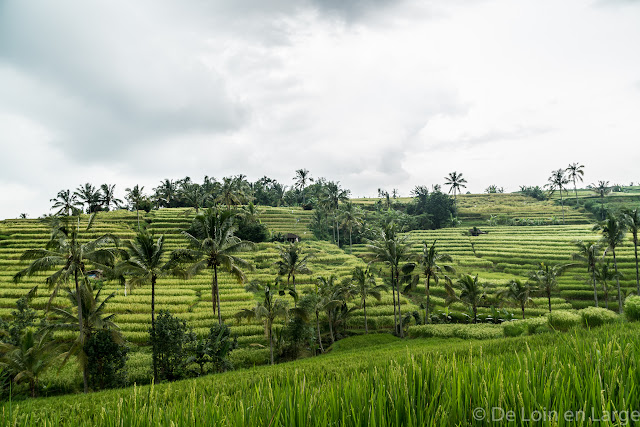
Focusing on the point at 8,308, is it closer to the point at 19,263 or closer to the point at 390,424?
the point at 19,263

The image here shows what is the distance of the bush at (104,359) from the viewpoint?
59.9ft

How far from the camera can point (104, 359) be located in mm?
18500

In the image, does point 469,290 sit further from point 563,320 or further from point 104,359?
point 104,359

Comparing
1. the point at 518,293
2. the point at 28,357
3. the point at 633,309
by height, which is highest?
the point at 633,309

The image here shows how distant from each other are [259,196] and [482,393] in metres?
98.3

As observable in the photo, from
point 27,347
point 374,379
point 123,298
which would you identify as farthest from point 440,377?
point 123,298

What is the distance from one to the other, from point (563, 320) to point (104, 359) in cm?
2449

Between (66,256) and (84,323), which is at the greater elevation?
(66,256)

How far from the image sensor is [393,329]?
33750 mm

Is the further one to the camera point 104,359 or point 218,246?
point 218,246

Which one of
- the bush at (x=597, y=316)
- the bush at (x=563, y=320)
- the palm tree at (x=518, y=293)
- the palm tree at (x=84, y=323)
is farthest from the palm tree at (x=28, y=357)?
the palm tree at (x=518, y=293)

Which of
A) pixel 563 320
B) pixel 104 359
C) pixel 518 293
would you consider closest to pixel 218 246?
pixel 104 359

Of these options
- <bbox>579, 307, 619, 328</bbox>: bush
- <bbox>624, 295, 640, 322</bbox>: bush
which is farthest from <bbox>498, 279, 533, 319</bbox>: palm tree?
<bbox>624, 295, 640, 322</bbox>: bush

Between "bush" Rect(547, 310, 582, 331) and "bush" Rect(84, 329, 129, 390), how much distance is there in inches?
916
